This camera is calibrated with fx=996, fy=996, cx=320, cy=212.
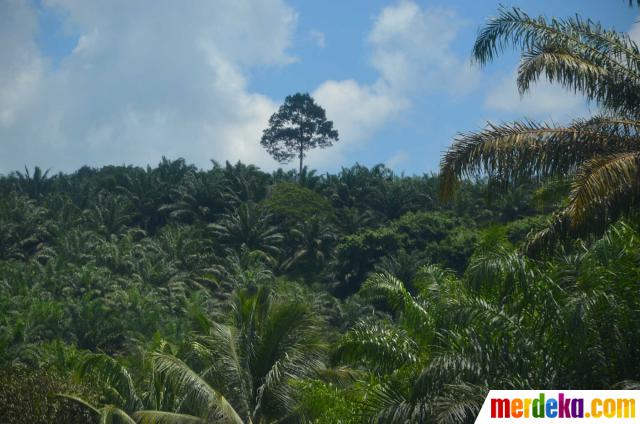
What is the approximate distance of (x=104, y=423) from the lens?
1584cm

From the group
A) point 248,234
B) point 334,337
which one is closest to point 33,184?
point 248,234

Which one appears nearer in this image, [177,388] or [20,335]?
[177,388]

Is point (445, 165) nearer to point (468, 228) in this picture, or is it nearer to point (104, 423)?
point (104, 423)

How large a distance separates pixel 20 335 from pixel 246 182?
30.7m

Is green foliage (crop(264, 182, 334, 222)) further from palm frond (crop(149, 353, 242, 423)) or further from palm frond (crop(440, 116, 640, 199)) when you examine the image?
palm frond (crop(440, 116, 640, 199))

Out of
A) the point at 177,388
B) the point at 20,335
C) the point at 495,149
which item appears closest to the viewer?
the point at 495,149

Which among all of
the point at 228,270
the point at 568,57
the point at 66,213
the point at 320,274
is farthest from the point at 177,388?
the point at 66,213

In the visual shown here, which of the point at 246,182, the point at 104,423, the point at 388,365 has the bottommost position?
the point at 104,423

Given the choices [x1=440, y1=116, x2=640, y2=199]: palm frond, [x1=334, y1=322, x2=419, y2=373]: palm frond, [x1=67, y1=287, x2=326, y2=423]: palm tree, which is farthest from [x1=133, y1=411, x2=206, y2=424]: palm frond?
[x1=440, y1=116, x2=640, y2=199]: palm frond

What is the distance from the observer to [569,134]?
9625mm

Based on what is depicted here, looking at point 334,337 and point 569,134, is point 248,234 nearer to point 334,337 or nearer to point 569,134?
point 334,337

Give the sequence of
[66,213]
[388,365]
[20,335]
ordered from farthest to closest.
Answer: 1. [66,213]
2. [20,335]
3. [388,365]

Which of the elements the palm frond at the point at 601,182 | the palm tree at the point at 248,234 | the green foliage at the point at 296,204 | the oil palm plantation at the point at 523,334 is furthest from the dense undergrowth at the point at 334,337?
the green foliage at the point at 296,204

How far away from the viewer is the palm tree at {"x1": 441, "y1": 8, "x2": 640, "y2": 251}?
9.34m
